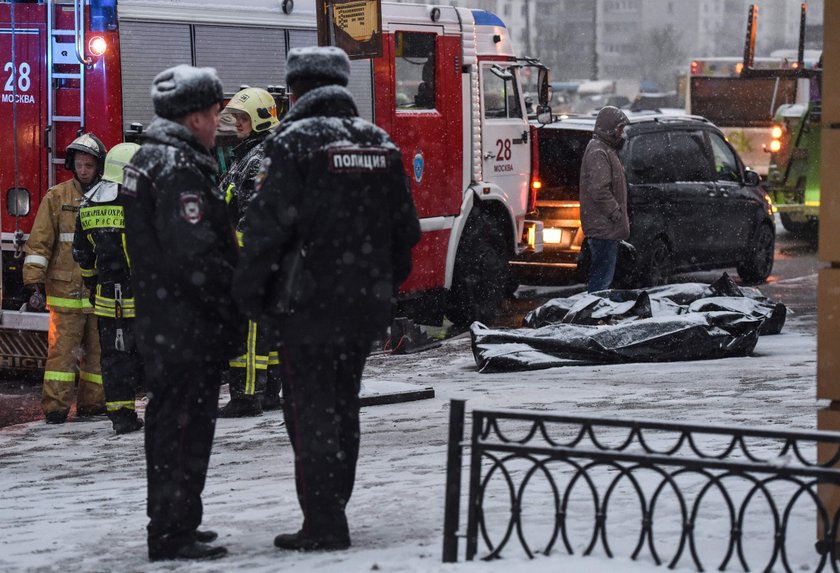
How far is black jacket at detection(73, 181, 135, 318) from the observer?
326 inches

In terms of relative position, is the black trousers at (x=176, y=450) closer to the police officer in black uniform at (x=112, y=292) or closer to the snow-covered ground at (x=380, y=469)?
the snow-covered ground at (x=380, y=469)

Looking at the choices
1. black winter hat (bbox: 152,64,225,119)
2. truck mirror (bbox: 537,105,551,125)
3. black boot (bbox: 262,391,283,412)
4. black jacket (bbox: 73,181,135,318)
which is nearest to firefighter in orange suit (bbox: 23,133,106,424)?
black jacket (bbox: 73,181,135,318)

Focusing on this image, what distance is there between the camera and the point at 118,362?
27.5 ft

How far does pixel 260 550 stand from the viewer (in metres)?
5.30

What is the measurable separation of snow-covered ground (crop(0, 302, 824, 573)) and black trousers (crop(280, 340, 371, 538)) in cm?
16

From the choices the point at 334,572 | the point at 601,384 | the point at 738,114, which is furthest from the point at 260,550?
the point at 738,114

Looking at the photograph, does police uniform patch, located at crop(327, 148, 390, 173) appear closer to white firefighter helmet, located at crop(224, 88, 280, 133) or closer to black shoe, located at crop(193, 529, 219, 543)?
black shoe, located at crop(193, 529, 219, 543)

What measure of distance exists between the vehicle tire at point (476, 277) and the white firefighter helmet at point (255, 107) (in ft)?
15.7

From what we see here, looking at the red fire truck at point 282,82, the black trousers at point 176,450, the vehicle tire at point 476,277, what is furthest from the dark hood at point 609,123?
the black trousers at point 176,450

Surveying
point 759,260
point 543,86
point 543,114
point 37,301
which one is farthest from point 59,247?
point 759,260

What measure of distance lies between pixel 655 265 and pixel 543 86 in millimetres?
2136

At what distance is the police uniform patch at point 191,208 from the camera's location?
5.10 metres

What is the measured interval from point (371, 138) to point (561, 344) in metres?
5.47

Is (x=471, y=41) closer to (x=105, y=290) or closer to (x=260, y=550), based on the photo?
(x=105, y=290)
